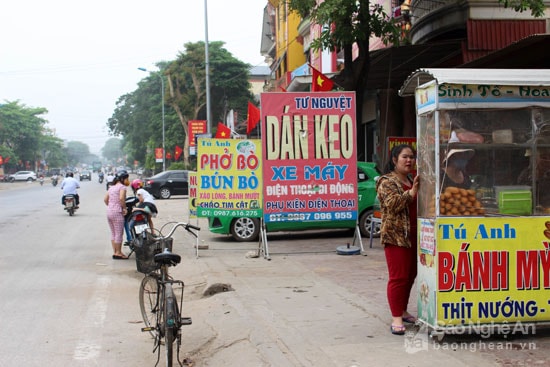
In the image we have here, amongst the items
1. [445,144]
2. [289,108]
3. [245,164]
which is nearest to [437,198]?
[445,144]

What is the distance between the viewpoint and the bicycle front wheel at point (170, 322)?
4.84 m

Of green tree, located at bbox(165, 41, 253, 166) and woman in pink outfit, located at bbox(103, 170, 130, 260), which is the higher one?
green tree, located at bbox(165, 41, 253, 166)

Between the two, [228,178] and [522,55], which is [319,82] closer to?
[228,178]

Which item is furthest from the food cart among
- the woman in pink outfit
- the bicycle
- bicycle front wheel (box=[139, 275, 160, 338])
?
the woman in pink outfit

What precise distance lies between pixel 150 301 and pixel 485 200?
3.28 m

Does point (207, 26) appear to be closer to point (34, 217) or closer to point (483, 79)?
point (34, 217)

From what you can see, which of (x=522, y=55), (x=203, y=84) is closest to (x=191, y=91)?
(x=203, y=84)

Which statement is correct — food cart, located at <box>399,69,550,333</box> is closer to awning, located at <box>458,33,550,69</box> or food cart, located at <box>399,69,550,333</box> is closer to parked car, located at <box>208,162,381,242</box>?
awning, located at <box>458,33,550,69</box>

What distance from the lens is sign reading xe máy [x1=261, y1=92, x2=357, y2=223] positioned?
1105 centimetres

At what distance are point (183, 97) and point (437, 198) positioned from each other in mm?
43398

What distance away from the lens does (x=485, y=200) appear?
561 centimetres

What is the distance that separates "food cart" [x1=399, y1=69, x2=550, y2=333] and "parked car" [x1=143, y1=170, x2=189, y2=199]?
94.8 feet

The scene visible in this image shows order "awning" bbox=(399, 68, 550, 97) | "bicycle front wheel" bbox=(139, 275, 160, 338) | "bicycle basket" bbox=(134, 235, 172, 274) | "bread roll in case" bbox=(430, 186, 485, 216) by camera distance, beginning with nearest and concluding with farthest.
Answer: "awning" bbox=(399, 68, 550, 97), "bread roll in case" bbox=(430, 186, 485, 216), "bicycle front wheel" bbox=(139, 275, 160, 338), "bicycle basket" bbox=(134, 235, 172, 274)

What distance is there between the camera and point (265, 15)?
46.7 metres
